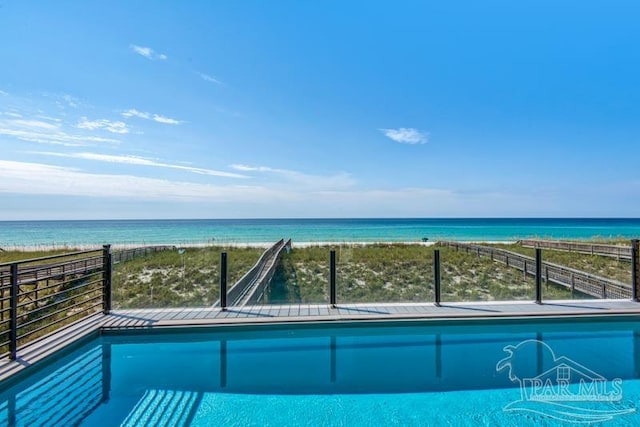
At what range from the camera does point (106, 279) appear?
Result: 428 cm

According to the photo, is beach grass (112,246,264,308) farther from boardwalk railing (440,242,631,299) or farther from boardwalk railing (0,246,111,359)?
boardwalk railing (440,242,631,299)

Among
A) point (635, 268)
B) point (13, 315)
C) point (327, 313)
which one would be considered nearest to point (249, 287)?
point (327, 313)

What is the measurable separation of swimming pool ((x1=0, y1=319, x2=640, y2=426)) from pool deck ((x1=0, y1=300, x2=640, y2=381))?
0.36 feet

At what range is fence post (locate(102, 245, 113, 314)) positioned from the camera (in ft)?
14.0

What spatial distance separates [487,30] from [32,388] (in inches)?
421

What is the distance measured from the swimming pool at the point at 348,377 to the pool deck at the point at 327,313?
0.36 ft

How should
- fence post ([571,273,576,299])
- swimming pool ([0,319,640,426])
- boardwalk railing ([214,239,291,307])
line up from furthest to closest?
fence post ([571,273,576,299]) < boardwalk railing ([214,239,291,307]) < swimming pool ([0,319,640,426])

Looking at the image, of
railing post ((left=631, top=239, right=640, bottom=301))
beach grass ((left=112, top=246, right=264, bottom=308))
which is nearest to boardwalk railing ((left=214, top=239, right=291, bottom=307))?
beach grass ((left=112, top=246, right=264, bottom=308))

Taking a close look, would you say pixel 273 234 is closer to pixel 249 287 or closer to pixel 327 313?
pixel 249 287

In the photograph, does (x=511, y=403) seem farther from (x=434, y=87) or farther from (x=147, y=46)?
(x=434, y=87)

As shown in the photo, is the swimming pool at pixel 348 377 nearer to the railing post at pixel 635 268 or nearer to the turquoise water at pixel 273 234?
the railing post at pixel 635 268

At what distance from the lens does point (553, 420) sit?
2.34 meters

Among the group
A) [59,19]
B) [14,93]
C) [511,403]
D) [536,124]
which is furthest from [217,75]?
[536,124]

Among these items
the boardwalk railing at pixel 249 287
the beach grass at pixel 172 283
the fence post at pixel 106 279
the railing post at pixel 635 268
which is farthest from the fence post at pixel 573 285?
the fence post at pixel 106 279
